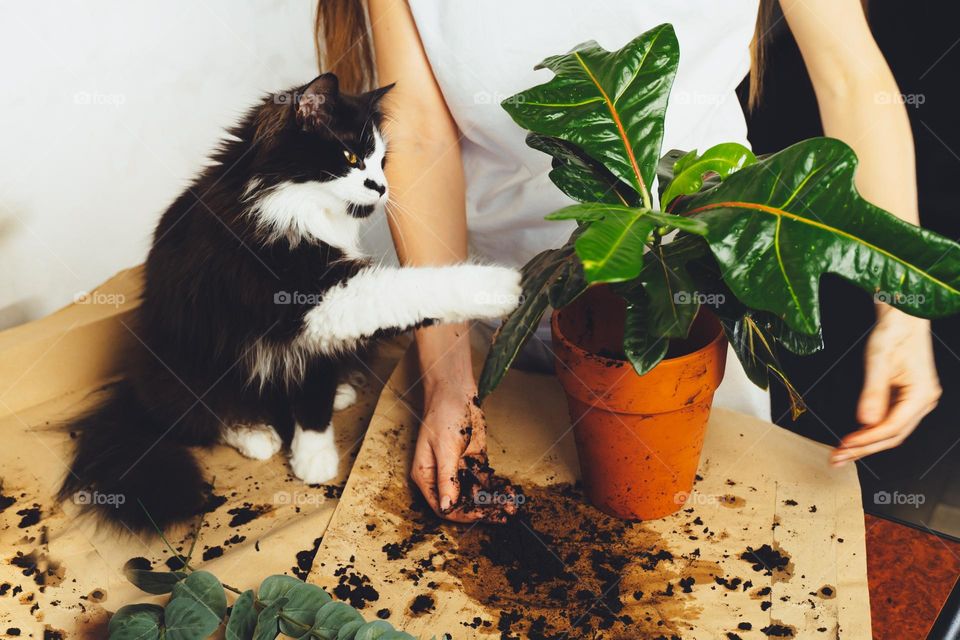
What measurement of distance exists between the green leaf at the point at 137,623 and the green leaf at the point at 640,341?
0.53 m

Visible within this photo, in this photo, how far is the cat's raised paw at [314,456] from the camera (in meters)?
1.02

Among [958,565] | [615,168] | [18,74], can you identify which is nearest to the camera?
[615,168]

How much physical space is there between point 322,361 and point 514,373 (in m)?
0.31

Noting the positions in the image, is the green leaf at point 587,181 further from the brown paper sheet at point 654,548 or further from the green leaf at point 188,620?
the green leaf at point 188,620

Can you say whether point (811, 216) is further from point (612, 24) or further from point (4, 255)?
point (4, 255)

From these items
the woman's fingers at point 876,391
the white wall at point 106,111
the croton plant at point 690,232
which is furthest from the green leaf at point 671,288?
the white wall at point 106,111

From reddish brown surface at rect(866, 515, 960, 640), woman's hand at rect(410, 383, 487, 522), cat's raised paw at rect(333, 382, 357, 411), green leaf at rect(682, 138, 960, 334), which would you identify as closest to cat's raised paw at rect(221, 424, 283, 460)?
cat's raised paw at rect(333, 382, 357, 411)

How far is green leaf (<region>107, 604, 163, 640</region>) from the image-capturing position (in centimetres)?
71

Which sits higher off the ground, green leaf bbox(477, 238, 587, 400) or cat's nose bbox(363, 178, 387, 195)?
cat's nose bbox(363, 178, 387, 195)

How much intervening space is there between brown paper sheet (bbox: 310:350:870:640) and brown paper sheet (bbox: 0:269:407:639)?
0.08 m

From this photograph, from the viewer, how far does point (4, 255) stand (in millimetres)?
1309

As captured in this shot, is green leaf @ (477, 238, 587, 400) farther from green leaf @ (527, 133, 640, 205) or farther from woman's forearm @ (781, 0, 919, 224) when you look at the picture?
woman's forearm @ (781, 0, 919, 224)

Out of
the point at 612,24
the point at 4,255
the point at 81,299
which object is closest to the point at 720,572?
the point at 612,24

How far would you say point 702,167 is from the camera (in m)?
0.75
